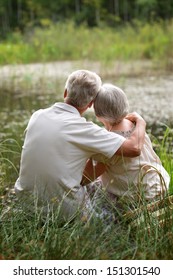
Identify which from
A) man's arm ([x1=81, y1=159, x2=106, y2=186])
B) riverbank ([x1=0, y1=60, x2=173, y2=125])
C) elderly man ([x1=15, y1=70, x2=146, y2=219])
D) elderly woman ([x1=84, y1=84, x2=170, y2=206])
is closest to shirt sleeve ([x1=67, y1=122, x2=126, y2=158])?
elderly man ([x1=15, y1=70, x2=146, y2=219])

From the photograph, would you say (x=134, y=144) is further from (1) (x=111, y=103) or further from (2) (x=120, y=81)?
(2) (x=120, y=81)

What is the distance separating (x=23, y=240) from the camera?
284cm

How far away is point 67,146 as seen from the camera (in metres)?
3.23

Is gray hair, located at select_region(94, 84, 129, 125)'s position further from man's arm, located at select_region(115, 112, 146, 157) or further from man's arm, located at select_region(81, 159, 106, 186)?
man's arm, located at select_region(81, 159, 106, 186)

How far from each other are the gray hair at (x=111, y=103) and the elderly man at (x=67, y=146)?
0.15 ft

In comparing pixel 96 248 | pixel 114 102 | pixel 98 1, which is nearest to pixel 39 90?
pixel 114 102

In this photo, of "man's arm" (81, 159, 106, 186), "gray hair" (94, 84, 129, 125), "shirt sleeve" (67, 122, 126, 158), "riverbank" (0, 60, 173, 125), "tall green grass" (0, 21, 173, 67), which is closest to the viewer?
"shirt sleeve" (67, 122, 126, 158)

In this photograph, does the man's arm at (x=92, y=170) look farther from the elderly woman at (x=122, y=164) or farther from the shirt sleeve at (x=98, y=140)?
the shirt sleeve at (x=98, y=140)

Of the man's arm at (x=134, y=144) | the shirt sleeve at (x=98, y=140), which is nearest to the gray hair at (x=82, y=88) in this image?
the shirt sleeve at (x=98, y=140)

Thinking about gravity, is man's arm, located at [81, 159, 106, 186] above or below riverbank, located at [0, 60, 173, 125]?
above

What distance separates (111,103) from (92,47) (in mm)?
10877

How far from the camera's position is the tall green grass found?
13352mm

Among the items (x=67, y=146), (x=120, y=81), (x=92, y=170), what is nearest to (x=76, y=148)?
(x=67, y=146)
